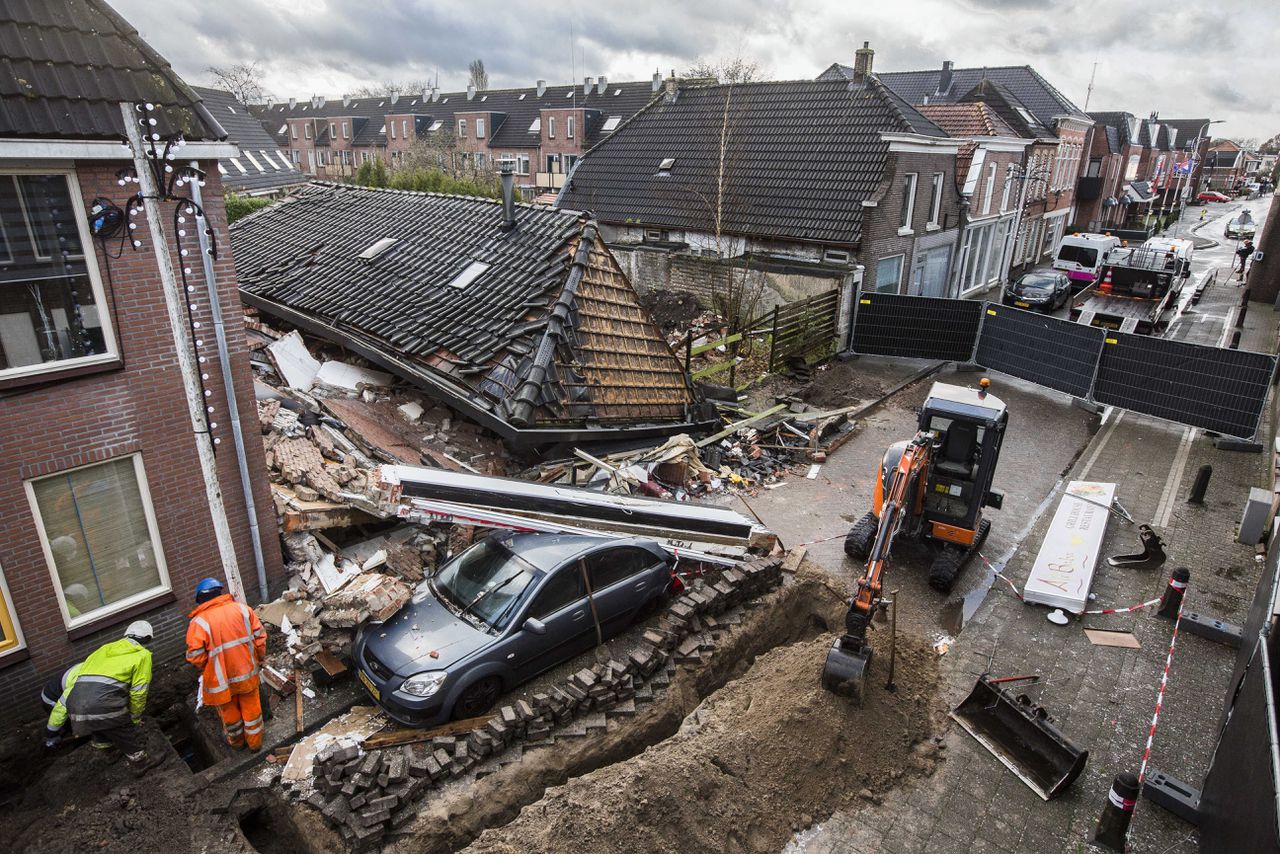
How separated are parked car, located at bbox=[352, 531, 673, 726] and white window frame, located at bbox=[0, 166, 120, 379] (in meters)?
3.66

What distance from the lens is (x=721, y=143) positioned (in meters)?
20.0

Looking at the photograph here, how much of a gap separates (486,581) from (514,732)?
5.74 ft

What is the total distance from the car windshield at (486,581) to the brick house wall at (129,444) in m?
2.46

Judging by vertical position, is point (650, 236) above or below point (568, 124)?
below

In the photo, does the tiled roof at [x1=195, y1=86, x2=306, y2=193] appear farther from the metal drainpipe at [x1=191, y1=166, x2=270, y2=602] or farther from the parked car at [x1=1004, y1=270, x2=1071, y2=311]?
the parked car at [x1=1004, y1=270, x2=1071, y2=311]

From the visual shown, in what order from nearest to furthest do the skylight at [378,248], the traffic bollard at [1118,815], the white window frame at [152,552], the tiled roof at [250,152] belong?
the traffic bollard at [1118,815]
the white window frame at [152,552]
the skylight at [378,248]
the tiled roof at [250,152]

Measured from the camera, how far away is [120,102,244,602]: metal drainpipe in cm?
652

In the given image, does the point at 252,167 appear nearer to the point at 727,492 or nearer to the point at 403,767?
the point at 727,492

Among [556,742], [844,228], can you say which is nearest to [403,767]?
[556,742]

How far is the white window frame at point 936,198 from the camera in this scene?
21297 millimetres

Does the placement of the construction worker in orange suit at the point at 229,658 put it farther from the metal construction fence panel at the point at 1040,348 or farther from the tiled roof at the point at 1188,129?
the tiled roof at the point at 1188,129

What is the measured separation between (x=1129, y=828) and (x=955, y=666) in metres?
2.19

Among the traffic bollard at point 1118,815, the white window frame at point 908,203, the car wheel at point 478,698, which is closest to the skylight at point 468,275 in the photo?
the car wheel at point 478,698

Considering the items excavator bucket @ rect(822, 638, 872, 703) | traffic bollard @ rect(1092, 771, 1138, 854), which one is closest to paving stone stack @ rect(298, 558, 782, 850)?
excavator bucket @ rect(822, 638, 872, 703)
